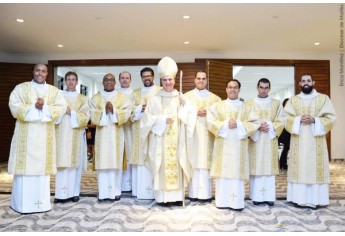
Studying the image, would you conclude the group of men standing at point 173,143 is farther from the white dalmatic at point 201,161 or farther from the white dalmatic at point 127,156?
the white dalmatic at point 127,156

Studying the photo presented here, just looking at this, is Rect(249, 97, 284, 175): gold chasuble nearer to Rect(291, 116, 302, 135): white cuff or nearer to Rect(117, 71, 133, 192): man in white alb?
Rect(291, 116, 302, 135): white cuff

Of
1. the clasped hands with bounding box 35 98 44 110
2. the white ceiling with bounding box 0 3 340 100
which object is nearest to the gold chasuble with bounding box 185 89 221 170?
the clasped hands with bounding box 35 98 44 110

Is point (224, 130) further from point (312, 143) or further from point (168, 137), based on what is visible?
point (312, 143)

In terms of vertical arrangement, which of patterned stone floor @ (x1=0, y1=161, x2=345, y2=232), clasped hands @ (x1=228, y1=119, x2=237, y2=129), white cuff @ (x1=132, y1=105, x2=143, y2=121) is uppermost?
white cuff @ (x1=132, y1=105, x2=143, y2=121)

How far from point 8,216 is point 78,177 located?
108cm

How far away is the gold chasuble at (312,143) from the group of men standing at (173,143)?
0.5 inches

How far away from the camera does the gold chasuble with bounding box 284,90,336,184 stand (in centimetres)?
444

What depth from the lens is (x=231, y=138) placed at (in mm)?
4418

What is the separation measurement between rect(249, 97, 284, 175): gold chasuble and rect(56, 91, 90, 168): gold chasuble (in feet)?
7.75

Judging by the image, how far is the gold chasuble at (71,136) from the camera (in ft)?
15.2

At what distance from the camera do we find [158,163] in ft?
14.6

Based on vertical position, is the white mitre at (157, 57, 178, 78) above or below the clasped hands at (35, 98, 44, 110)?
above

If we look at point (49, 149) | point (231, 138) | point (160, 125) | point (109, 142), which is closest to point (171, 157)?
point (160, 125)

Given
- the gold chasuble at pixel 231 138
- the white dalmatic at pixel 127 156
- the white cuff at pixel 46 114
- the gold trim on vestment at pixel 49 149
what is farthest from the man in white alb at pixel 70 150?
the gold chasuble at pixel 231 138
